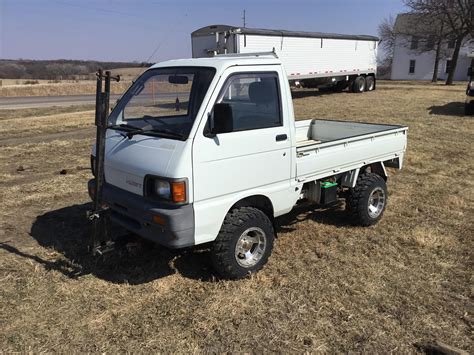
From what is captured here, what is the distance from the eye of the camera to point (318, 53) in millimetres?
23828

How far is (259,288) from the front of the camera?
13.3 feet

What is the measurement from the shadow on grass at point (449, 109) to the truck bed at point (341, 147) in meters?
11.7

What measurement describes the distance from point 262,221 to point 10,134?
11282mm

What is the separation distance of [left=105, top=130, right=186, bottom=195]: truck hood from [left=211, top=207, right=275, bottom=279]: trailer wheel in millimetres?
809

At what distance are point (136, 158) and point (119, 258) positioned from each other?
1375 millimetres

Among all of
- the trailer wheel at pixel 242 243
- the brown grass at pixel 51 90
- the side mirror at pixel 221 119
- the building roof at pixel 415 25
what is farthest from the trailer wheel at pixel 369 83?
the side mirror at pixel 221 119

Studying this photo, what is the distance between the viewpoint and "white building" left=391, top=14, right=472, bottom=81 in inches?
1956

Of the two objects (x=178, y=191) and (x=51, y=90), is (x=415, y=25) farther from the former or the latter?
(x=178, y=191)

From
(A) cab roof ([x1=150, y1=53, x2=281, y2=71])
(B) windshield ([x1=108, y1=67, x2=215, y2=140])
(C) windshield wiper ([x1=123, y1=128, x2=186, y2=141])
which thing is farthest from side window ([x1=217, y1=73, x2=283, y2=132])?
(C) windshield wiper ([x1=123, y1=128, x2=186, y2=141])

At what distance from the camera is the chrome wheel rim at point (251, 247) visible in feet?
13.6

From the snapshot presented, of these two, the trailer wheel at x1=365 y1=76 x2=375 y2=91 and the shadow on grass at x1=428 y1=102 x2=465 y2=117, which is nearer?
the shadow on grass at x1=428 y1=102 x2=465 y2=117

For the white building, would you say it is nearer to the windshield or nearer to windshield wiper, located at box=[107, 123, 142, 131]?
the windshield

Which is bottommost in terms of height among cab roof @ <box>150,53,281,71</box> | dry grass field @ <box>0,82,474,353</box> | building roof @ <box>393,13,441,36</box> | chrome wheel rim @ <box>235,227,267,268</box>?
dry grass field @ <box>0,82,474,353</box>

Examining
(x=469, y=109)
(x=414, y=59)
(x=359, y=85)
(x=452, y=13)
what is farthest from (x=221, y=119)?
(x=414, y=59)
